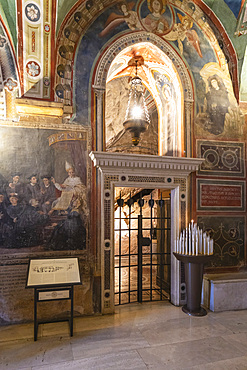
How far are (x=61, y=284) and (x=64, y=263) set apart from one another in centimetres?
57

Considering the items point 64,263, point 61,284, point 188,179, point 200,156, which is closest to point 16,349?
point 61,284

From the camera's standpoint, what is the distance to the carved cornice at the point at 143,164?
5637 millimetres

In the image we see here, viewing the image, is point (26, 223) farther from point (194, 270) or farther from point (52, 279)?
point (194, 270)

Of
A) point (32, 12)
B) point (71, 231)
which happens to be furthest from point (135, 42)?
point (71, 231)

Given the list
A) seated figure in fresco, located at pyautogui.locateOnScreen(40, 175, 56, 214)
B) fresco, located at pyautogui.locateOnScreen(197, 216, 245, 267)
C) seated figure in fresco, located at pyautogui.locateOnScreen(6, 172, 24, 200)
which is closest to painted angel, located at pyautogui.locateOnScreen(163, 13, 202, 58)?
fresco, located at pyautogui.locateOnScreen(197, 216, 245, 267)

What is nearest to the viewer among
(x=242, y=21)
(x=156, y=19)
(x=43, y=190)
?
(x=43, y=190)

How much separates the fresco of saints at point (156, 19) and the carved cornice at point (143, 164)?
308 cm

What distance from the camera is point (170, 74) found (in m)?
6.76

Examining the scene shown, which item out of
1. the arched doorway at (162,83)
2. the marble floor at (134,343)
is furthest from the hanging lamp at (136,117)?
the marble floor at (134,343)

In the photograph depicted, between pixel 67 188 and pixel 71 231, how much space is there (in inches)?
35.3

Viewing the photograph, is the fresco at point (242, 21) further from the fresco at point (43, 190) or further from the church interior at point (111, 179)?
the fresco at point (43, 190)

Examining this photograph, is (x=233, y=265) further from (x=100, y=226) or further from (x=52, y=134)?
(x=52, y=134)

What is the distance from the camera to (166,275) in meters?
6.99

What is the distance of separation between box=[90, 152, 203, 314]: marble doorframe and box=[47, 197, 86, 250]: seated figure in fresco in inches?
A: 15.0
